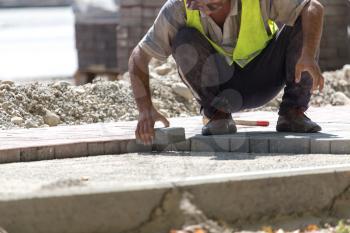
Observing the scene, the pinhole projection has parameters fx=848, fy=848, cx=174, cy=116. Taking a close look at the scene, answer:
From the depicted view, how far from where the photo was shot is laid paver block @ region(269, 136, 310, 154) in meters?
5.10

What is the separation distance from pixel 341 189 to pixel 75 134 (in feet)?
7.10

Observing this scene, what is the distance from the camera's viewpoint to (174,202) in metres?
4.00

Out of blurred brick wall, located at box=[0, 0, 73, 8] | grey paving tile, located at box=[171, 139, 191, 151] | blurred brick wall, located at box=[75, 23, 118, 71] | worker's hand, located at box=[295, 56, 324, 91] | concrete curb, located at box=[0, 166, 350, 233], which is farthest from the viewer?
blurred brick wall, located at box=[0, 0, 73, 8]

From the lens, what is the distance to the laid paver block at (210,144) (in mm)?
5277

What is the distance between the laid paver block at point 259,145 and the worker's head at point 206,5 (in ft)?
2.77

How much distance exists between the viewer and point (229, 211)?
409 cm

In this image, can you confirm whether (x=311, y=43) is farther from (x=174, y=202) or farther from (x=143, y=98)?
(x=174, y=202)

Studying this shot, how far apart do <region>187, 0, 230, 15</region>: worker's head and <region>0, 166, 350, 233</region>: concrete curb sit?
3.95ft

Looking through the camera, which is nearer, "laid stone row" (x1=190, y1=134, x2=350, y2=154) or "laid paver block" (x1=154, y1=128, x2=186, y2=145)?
"laid stone row" (x1=190, y1=134, x2=350, y2=154)

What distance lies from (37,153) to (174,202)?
1.52m

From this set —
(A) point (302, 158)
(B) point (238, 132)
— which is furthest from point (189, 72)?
(A) point (302, 158)

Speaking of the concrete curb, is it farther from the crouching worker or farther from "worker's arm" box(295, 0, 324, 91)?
the crouching worker

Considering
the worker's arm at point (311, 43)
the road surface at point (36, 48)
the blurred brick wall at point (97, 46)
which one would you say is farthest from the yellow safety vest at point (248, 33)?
the road surface at point (36, 48)

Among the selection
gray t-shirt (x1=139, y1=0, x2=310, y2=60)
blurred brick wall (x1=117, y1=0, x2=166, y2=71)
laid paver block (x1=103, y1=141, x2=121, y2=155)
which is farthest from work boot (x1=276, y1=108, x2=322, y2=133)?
blurred brick wall (x1=117, y1=0, x2=166, y2=71)
